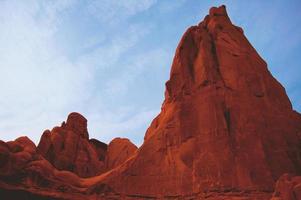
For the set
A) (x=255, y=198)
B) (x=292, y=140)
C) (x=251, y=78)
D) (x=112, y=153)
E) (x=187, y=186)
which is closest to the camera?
(x=255, y=198)

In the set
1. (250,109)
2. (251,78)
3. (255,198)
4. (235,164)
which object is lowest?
(255,198)

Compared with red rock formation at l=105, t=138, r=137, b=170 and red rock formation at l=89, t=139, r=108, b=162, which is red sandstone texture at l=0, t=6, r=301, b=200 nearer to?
red rock formation at l=105, t=138, r=137, b=170

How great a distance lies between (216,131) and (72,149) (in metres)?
13.2

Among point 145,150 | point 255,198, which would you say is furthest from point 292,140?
point 145,150

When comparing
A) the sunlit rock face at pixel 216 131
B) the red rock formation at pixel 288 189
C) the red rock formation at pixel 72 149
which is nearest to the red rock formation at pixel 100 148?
the red rock formation at pixel 72 149

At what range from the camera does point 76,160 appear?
37125 mm

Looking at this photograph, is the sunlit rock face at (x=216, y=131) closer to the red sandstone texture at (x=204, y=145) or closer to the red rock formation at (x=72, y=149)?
the red sandstone texture at (x=204, y=145)

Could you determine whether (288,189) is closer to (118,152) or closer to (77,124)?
(118,152)

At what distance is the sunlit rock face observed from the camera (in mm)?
28391

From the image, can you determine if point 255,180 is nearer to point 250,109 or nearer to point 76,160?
point 250,109

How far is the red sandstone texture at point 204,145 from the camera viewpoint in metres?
28.2

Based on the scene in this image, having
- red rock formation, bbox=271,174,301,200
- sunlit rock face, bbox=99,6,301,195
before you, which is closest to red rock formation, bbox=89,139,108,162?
sunlit rock face, bbox=99,6,301,195

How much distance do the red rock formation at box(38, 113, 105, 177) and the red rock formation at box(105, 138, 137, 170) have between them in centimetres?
82

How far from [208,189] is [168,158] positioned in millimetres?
3627
